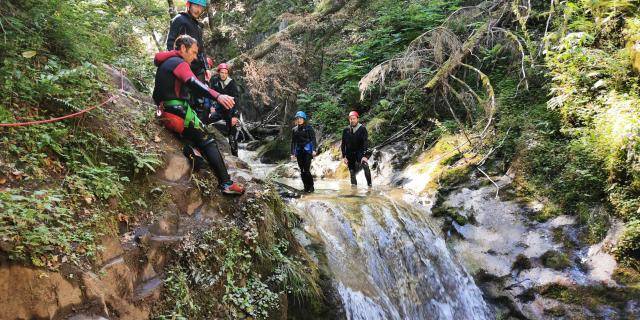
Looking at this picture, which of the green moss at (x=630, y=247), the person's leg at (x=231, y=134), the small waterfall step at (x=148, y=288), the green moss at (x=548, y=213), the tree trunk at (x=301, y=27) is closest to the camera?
the small waterfall step at (x=148, y=288)

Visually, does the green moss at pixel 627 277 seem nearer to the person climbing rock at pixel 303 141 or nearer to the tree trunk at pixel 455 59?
the person climbing rock at pixel 303 141

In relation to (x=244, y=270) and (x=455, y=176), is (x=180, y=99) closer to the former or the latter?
(x=244, y=270)

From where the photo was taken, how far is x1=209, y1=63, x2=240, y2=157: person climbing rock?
26.3 ft

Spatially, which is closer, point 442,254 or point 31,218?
point 31,218

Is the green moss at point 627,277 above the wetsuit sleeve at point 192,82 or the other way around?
the other way around

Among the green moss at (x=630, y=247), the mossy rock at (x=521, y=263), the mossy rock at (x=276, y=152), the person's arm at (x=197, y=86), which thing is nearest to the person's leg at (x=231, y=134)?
the person's arm at (x=197, y=86)

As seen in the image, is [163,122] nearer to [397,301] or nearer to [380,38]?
[397,301]

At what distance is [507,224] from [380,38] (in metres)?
8.45

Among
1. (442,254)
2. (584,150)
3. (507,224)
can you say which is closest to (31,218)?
(442,254)

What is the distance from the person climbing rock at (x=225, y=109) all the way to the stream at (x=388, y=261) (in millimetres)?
1577

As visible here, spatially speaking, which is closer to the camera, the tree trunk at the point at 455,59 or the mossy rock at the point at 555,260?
the mossy rock at the point at 555,260

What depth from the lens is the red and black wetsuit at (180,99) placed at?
483 centimetres

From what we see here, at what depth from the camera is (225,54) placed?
16469 mm

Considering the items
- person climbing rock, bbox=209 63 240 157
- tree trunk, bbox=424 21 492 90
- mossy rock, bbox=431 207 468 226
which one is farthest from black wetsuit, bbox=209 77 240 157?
tree trunk, bbox=424 21 492 90
